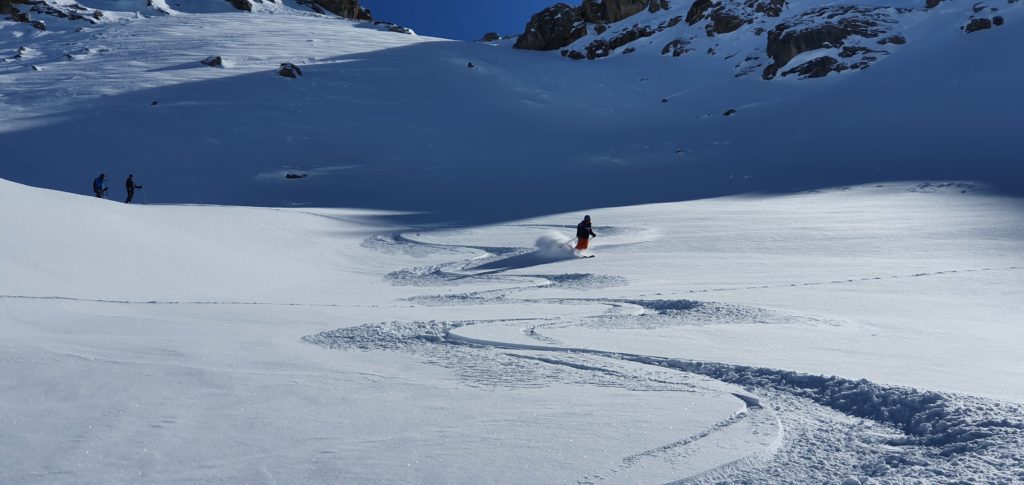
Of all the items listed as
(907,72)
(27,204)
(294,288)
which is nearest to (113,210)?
(27,204)

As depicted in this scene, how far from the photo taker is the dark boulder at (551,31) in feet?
A: 198

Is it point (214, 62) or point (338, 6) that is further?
point (338, 6)

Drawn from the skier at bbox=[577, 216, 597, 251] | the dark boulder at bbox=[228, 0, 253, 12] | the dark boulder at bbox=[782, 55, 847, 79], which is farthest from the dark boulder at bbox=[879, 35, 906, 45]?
the dark boulder at bbox=[228, 0, 253, 12]

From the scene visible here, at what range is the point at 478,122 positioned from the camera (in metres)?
39.7

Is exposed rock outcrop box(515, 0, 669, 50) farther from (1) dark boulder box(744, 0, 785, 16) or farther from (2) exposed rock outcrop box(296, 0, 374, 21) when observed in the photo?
(2) exposed rock outcrop box(296, 0, 374, 21)

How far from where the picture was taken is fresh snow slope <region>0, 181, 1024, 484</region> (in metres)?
3.35

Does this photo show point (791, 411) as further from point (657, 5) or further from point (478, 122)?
point (657, 5)

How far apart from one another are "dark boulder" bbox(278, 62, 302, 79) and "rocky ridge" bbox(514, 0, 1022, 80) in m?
21.0

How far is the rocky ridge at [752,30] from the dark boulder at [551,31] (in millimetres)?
75

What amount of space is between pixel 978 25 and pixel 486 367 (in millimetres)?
47730

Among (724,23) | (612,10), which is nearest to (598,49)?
(612,10)

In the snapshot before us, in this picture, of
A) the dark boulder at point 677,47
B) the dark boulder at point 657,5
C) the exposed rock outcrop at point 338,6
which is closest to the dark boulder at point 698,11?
the dark boulder at point 677,47

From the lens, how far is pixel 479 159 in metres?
34.0

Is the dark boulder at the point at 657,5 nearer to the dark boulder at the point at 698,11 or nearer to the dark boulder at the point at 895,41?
the dark boulder at the point at 698,11
